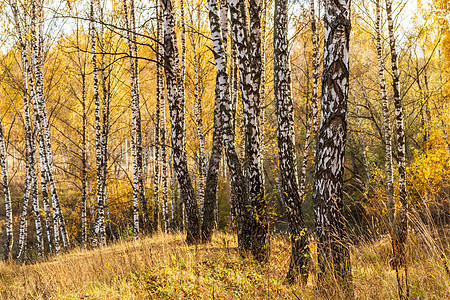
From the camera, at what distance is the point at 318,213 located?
3367 mm

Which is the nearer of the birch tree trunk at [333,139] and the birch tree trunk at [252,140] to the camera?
the birch tree trunk at [333,139]

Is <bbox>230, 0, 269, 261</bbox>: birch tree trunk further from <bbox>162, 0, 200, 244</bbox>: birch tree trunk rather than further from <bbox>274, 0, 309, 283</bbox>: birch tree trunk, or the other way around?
<bbox>162, 0, 200, 244</bbox>: birch tree trunk

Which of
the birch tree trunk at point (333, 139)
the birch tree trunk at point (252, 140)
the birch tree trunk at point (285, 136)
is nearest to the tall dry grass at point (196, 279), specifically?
the birch tree trunk at point (333, 139)

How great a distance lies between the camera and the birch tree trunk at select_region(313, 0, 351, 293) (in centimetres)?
317

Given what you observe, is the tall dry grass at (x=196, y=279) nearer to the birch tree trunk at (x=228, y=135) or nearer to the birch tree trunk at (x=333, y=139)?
the birch tree trunk at (x=333, y=139)

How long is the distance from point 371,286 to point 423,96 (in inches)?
470

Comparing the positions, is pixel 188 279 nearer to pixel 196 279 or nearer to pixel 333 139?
pixel 196 279

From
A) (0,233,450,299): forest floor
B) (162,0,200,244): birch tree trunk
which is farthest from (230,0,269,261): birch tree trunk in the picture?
(162,0,200,244): birch tree trunk

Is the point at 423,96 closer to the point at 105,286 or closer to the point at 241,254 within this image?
the point at 241,254

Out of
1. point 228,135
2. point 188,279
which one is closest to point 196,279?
point 188,279

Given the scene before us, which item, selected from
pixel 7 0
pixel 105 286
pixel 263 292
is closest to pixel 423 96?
pixel 263 292

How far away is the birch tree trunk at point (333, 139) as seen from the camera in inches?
125

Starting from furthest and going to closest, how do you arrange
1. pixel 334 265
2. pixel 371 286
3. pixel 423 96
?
pixel 423 96 → pixel 334 265 → pixel 371 286

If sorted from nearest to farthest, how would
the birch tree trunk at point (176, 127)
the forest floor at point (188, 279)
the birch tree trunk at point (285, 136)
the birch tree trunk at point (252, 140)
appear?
the forest floor at point (188, 279)
the birch tree trunk at point (285, 136)
the birch tree trunk at point (252, 140)
the birch tree trunk at point (176, 127)
